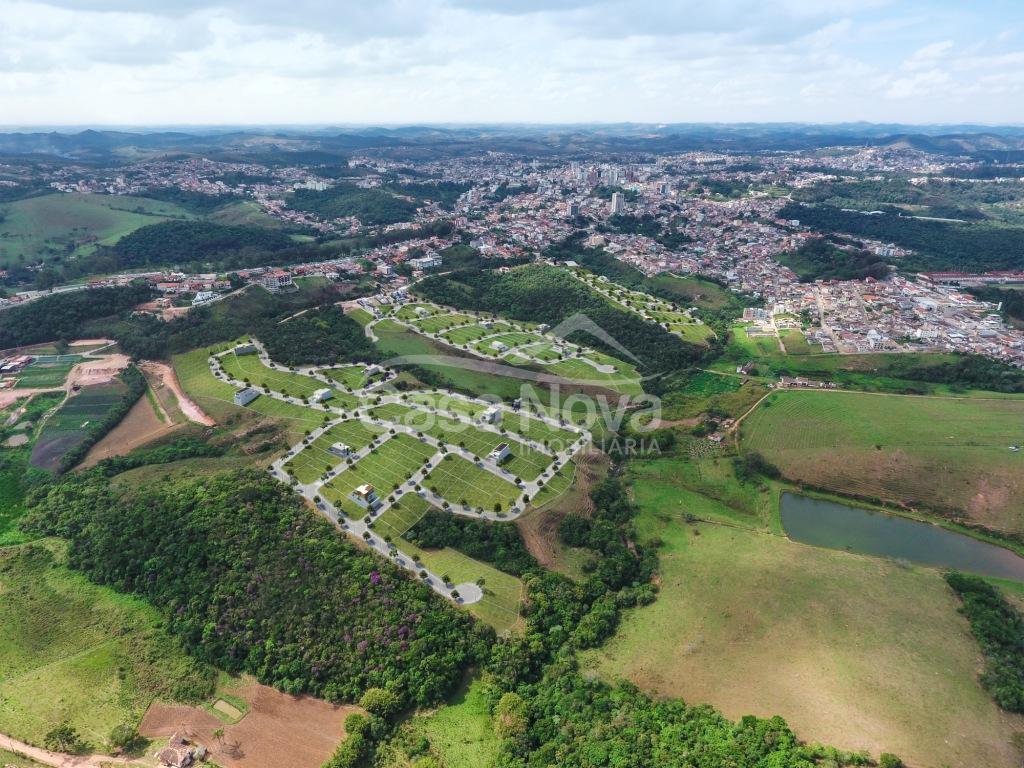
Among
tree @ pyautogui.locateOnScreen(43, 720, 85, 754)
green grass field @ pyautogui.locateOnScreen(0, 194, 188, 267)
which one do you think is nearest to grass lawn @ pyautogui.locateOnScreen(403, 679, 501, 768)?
tree @ pyautogui.locateOnScreen(43, 720, 85, 754)

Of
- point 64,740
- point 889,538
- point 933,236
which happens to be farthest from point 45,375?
point 933,236

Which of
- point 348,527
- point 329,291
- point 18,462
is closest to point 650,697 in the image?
point 348,527

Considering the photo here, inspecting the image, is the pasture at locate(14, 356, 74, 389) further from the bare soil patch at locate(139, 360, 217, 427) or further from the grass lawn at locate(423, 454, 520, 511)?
the grass lawn at locate(423, 454, 520, 511)

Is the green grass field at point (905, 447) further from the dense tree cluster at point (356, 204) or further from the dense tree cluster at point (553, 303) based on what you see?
the dense tree cluster at point (356, 204)

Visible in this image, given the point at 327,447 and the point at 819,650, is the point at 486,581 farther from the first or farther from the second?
the point at 819,650

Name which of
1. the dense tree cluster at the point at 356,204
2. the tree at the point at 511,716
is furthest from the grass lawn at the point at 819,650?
the dense tree cluster at the point at 356,204

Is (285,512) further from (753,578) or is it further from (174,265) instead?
(174,265)
